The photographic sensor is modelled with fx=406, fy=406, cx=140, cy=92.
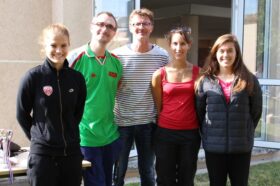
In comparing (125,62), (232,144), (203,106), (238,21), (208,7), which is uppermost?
(208,7)

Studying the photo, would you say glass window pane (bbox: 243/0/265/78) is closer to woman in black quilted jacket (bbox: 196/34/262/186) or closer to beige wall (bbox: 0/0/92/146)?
beige wall (bbox: 0/0/92/146)

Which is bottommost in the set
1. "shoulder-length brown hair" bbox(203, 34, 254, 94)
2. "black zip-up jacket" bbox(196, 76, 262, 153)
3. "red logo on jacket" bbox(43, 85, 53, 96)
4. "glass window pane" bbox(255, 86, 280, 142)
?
"glass window pane" bbox(255, 86, 280, 142)

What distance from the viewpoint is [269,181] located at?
5305 mm

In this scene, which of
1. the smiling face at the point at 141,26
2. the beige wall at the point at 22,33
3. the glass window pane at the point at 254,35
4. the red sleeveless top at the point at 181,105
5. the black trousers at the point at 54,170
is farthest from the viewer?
the glass window pane at the point at 254,35

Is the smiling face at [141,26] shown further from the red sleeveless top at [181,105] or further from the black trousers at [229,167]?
the black trousers at [229,167]

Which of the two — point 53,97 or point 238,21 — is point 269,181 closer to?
point 238,21

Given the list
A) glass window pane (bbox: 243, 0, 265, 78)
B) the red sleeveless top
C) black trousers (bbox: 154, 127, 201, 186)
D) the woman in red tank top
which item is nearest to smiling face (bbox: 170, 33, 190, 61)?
the woman in red tank top

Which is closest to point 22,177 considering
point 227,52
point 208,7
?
point 227,52

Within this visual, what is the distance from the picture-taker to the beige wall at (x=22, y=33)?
5340 millimetres

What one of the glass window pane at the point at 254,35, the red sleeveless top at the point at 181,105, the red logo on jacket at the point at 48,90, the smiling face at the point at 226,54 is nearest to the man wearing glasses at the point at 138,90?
the red sleeveless top at the point at 181,105

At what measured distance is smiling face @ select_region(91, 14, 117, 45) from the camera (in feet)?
10.5

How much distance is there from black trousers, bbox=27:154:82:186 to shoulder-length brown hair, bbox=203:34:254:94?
1329mm

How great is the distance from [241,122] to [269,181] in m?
2.48

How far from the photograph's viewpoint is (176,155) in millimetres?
3475
